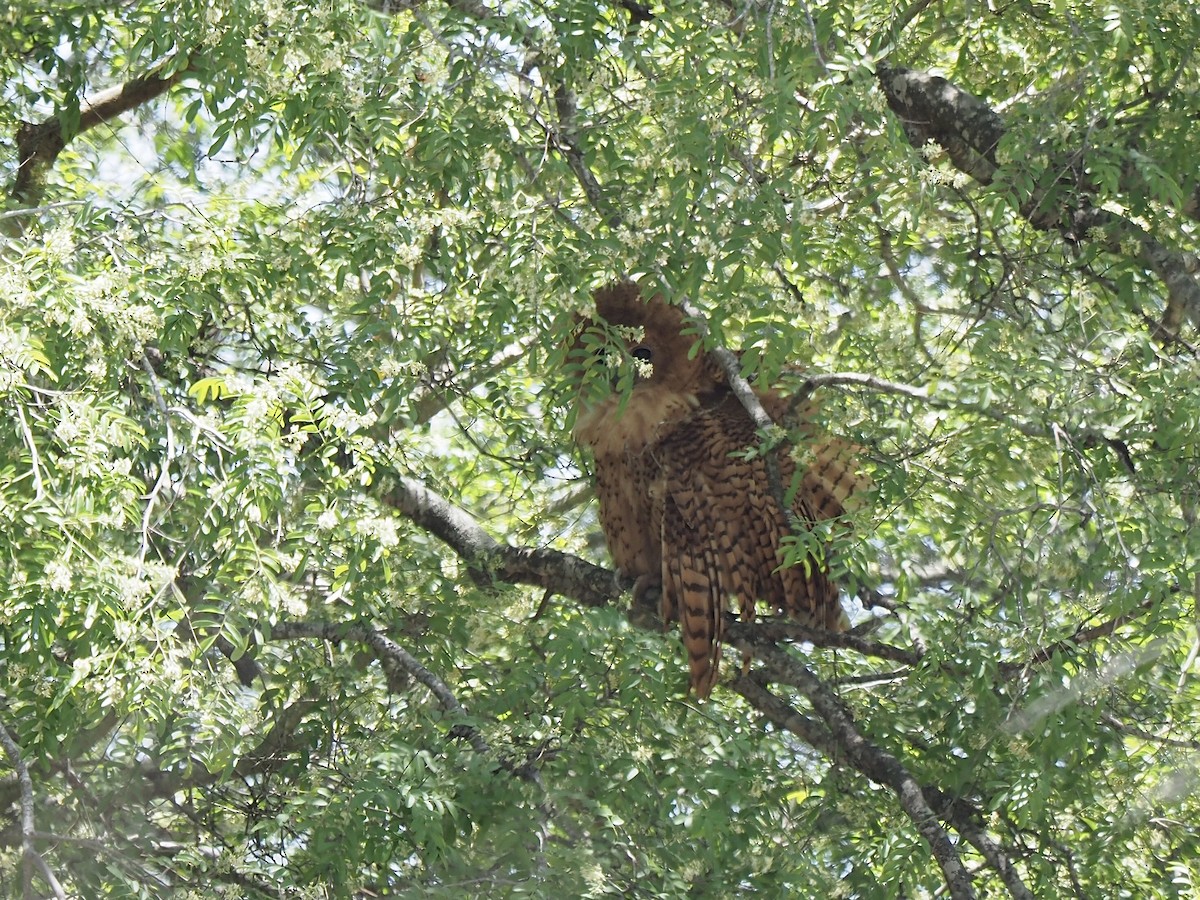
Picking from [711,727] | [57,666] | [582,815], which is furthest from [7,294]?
[711,727]

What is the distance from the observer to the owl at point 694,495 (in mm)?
4070

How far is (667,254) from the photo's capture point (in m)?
3.10

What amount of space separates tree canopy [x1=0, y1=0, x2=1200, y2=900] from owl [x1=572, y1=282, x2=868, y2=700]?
16 cm

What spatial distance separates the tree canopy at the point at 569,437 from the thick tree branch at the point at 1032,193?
0.05 ft

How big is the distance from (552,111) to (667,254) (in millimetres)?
639

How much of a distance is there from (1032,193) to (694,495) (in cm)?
133

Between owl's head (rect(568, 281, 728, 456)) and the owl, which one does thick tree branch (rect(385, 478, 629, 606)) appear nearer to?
the owl

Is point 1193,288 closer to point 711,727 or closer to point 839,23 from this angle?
point 839,23

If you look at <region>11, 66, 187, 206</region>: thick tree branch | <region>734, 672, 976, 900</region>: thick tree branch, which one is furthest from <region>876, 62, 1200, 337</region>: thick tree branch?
<region>11, 66, 187, 206</region>: thick tree branch

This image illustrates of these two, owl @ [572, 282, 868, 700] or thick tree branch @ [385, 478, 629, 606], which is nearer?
owl @ [572, 282, 868, 700]

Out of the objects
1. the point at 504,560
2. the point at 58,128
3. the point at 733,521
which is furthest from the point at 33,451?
the point at 58,128

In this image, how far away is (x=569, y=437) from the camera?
4.33 metres

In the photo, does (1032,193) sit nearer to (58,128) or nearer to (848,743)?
(848,743)

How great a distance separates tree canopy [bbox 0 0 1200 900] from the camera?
2.75 metres
